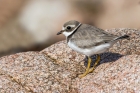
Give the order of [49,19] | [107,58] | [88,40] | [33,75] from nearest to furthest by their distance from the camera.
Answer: [33,75]
[88,40]
[107,58]
[49,19]

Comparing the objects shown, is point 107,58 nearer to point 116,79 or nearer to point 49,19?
point 116,79

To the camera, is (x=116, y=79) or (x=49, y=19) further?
(x=49, y=19)

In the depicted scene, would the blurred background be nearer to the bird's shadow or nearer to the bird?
the bird's shadow

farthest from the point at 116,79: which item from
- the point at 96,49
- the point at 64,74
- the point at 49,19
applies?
the point at 49,19

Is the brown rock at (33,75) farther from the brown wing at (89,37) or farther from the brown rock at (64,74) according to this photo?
the brown wing at (89,37)

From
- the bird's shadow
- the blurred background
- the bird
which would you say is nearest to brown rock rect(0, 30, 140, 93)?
the bird's shadow

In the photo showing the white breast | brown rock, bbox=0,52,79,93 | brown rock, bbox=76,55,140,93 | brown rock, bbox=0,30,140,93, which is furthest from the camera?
the white breast
